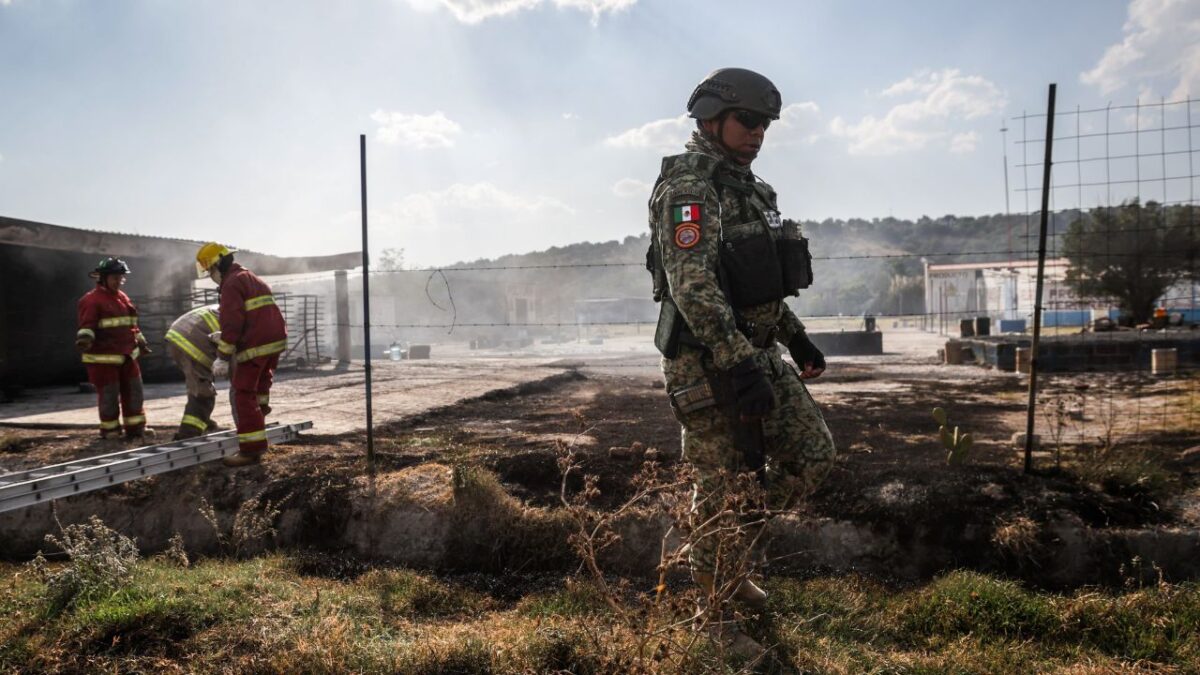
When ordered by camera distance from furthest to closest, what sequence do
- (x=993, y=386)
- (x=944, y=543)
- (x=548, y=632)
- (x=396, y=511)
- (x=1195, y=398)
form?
1. (x=993, y=386)
2. (x=1195, y=398)
3. (x=396, y=511)
4. (x=944, y=543)
5. (x=548, y=632)

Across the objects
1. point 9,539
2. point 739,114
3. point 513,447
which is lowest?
point 9,539

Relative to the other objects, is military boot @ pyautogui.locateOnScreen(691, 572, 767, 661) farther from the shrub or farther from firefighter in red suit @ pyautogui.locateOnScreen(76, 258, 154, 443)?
firefighter in red suit @ pyautogui.locateOnScreen(76, 258, 154, 443)

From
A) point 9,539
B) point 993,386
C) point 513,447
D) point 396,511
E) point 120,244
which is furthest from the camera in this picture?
point 120,244

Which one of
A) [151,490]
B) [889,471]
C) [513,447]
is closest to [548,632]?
[889,471]

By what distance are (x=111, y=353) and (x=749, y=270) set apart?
6.43m

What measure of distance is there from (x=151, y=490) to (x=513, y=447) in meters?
2.42

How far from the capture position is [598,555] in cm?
381

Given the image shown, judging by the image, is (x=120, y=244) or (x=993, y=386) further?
(x=120, y=244)

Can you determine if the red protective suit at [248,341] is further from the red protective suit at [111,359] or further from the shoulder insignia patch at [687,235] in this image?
the shoulder insignia patch at [687,235]

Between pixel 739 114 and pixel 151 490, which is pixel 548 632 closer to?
pixel 739 114

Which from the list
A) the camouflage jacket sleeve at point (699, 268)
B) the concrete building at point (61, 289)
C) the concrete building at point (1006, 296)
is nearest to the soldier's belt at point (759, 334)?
the camouflage jacket sleeve at point (699, 268)

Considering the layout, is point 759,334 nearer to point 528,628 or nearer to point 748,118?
point 748,118

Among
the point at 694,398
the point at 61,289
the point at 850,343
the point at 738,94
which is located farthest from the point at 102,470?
the point at 850,343

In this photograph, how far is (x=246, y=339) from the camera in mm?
5289
